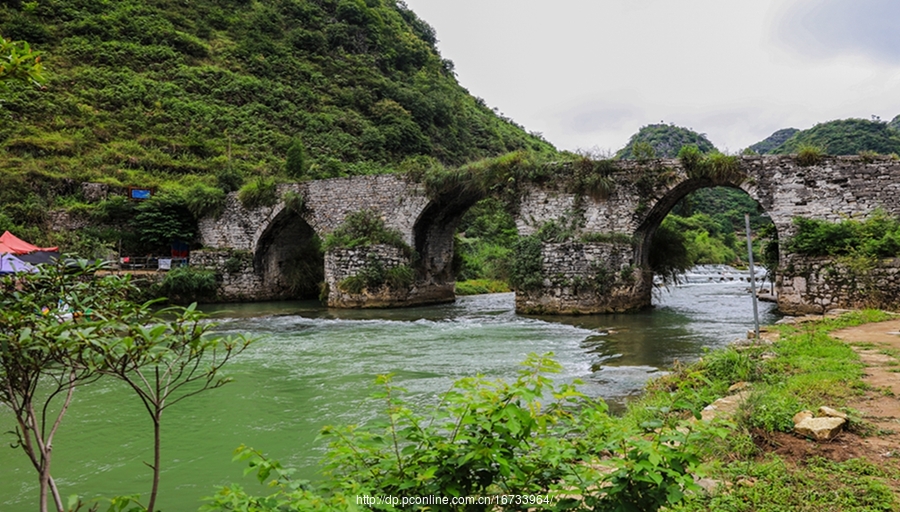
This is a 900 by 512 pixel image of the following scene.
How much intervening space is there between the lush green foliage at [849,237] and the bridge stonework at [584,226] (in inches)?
10.0

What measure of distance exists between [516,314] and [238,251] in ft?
37.8

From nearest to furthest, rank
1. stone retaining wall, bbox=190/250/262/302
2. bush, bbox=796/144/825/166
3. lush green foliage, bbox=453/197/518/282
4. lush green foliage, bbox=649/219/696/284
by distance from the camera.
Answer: bush, bbox=796/144/825/166, lush green foliage, bbox=649/219/696/284, stone retaining wall, bbox=190/250/262/302, lush green foliage, bbox=453/197/518/282

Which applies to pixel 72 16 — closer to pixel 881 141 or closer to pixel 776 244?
pixel 776 244

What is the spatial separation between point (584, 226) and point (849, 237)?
17.8 ft

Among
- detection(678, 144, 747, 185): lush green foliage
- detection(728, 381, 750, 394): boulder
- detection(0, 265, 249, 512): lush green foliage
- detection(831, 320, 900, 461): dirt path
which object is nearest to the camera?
detection(0, 265, 249, 512): lush green foliage

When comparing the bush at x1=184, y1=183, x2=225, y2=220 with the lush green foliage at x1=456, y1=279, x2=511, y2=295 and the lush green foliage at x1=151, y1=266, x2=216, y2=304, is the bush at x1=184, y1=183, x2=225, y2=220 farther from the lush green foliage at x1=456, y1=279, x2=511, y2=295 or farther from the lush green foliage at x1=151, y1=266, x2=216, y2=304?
the lush green foliage at x1=456, y1=279, x2=511, y2=295

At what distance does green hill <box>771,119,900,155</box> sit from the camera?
34219 millimetres

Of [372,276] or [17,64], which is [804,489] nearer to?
[17,64]

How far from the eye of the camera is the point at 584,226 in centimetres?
1359

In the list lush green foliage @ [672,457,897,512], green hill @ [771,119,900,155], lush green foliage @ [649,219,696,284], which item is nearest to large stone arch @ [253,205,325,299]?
lush green foliage @ [649,219,696,284]

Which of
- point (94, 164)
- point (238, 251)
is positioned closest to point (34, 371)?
point (238, 251)

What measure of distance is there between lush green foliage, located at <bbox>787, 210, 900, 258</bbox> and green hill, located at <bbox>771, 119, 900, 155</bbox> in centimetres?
2550

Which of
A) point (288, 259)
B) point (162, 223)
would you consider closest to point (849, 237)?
point (288, 259)

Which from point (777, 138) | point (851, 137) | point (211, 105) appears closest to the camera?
point (211, 105)
